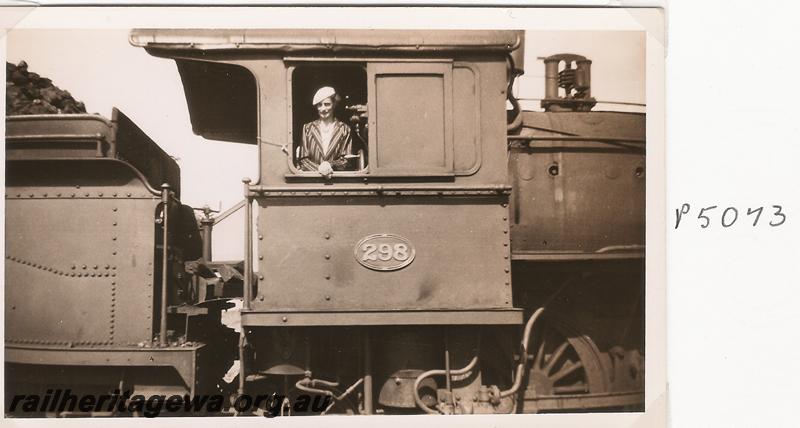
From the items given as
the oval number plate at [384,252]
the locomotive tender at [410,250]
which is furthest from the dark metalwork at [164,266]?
the oval number plate at [384,252]

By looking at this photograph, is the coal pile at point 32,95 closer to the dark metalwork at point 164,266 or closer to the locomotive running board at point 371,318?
the dark metalwork at point 164,266

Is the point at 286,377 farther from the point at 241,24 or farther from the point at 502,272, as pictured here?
the point at 241,24

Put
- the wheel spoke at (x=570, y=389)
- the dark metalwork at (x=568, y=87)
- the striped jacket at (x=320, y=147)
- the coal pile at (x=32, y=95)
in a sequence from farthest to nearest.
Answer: the dark metalwork at (x=568, y=87) < the wheel spoke at (x=570, y=389) < the striped jacket at (x=320, y=147) < the coal pile at (x=32, y=95)

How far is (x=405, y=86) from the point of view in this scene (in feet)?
13.0

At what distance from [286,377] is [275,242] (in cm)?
Result: 80

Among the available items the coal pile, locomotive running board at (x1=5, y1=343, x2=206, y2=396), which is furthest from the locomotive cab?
the coal pile

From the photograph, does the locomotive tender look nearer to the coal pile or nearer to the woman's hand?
the woman's hand

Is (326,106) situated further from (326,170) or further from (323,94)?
(326,170)

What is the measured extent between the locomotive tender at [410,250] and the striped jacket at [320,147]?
11 cm

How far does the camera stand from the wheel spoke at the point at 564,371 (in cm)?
437

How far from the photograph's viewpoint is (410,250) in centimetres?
389

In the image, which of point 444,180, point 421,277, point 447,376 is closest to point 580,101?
point 444,180

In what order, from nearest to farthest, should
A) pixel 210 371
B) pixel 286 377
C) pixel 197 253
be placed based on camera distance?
pixel 286 377, pixel 210 371, pixel 197 253

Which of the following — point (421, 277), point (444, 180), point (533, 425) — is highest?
point (444, 180)
